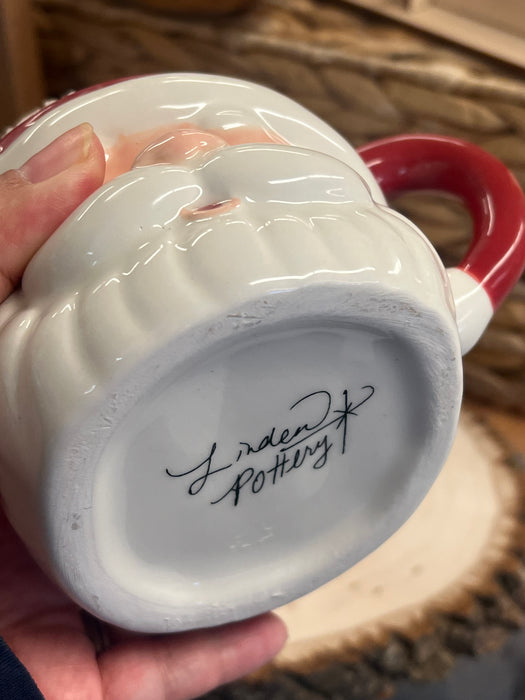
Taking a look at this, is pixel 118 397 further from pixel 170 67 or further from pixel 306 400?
pixel 170 67

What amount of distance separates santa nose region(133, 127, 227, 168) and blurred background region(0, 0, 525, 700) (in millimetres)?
458

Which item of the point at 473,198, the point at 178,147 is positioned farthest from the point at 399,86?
the point at 178,147

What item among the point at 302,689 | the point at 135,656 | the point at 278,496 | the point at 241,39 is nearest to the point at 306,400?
the point at 278,496

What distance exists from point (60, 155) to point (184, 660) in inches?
14.2

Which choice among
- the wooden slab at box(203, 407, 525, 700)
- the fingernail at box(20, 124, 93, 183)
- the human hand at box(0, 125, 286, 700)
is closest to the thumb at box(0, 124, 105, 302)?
the fingernail at box(20, 124, 93, 183)

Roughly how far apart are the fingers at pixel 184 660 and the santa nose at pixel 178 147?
0.34m

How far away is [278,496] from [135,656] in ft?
0.55

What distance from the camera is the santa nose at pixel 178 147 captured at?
42cm

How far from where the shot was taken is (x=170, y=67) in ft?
3.12

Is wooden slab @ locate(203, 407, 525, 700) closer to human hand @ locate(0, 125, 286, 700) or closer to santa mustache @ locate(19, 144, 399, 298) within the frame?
human hand @ locate(0, 125, 286, 700)

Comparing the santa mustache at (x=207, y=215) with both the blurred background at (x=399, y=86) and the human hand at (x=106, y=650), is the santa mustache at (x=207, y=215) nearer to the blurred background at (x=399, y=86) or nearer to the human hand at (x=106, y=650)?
the human hand at (x=106, y=650)
